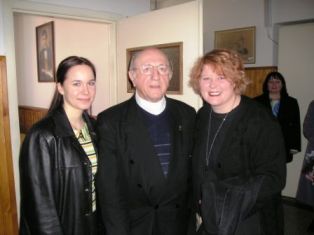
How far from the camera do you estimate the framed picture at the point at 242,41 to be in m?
4.52

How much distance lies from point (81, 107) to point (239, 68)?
81 cm

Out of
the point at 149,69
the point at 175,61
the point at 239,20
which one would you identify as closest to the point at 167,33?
the point at 175,61

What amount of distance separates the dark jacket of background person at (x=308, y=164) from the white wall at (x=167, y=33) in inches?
57.5

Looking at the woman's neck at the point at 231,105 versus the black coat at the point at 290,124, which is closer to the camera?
the woman's neck at the point at 231,105

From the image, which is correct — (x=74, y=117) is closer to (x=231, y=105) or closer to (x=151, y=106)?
(x=151, y=106)

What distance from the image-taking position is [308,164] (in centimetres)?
310

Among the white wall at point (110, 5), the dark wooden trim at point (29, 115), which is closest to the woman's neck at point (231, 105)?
the white wall at point (110, 5)

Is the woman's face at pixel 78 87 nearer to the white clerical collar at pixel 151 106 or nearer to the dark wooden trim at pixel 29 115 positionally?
the white clerical collar at pixel 151 106

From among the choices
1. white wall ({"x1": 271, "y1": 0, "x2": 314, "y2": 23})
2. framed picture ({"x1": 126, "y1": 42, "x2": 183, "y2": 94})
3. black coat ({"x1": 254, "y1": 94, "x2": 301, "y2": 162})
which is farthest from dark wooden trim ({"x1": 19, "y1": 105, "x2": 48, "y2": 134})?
white wall ({"x1": 271, "y1": 0, "x2": 314, "y2": 23})

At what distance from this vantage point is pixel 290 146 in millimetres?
3471

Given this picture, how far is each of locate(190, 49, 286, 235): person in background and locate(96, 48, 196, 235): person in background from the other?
5.0 inches

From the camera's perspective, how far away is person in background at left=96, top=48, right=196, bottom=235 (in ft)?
4.95

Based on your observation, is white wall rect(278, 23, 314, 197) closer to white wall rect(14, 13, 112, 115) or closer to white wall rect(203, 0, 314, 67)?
white wall rect(203, 0, 314, 67)

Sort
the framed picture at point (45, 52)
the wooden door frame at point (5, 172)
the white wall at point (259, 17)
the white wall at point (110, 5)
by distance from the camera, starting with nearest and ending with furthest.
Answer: the wooden door frame at point (5, 172) < the white wall at point (110, 5) < the white wall at point (259, 17) < the framed picture at point (45, 52)
